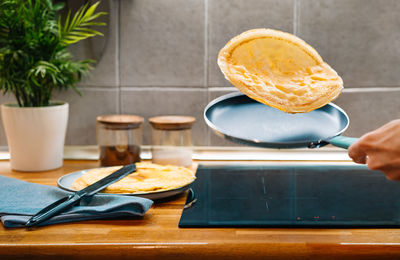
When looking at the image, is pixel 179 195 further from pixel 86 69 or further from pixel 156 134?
pixel 86 69

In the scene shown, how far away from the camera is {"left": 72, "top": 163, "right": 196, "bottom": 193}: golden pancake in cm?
98

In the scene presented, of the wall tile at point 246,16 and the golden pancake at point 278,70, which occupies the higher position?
the wall tile at point 246,16

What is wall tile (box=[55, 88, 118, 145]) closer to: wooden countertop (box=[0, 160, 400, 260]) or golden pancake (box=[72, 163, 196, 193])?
golden pancake (box=[72, 163, 196, 193])

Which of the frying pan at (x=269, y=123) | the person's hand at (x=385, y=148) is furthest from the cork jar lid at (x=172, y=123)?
the person's hand at (x=385, y=148)

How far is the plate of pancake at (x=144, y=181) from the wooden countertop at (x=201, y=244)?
156 millimetres

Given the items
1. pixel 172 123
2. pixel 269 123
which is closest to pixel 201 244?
pixel 269 123

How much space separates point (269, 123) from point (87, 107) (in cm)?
61

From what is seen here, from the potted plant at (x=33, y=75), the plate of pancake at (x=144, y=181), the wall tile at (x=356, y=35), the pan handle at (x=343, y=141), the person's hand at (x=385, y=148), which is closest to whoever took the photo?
the person's hand at (x=385, y=148)

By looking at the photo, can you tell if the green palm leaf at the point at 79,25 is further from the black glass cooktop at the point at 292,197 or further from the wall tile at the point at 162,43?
the black glass cooktop at the point at 292,197

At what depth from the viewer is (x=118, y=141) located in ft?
4.16

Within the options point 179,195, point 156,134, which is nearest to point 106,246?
point 179,195

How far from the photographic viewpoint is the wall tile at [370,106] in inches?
53.9

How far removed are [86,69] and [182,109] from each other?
298mm

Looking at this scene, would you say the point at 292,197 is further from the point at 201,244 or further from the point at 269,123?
the point at 201,244
